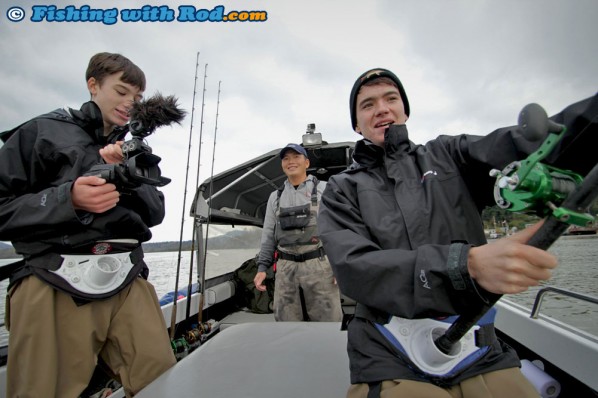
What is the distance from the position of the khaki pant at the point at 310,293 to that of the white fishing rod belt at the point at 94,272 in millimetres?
2090

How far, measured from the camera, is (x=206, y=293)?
4.38 m

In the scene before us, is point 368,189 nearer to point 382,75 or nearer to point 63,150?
point 382,75

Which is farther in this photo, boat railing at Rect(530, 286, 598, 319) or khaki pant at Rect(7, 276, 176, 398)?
boat railing at Rect(530, 286, 598, 319)

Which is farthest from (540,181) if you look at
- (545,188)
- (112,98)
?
(112,98)

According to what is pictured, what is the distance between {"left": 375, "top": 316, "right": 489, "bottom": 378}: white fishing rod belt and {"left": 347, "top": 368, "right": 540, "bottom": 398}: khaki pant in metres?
0.06

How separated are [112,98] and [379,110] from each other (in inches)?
66.4

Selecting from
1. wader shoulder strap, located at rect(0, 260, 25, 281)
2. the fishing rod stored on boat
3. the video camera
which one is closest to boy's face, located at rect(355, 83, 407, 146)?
the video camera

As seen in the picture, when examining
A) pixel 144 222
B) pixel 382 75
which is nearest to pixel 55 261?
pixel 144 222

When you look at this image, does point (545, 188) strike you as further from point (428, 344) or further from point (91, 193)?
point (91, 193)

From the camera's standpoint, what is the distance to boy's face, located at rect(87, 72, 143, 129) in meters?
1.83

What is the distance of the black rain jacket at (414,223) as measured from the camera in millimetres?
923

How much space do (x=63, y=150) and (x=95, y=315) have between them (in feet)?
2.95

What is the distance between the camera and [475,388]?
106cm

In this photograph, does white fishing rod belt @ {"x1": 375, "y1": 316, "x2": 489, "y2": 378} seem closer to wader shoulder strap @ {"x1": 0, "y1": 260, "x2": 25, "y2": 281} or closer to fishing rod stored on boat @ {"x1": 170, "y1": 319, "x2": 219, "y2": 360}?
wader shoulder strap @ {"x1": 0, "y1": 260, "x2": 25, "y2": 281}
